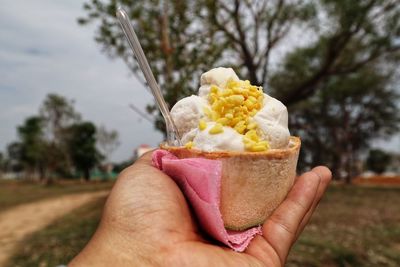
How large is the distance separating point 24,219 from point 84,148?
35.4 metres

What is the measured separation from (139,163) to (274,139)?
69 centimetres

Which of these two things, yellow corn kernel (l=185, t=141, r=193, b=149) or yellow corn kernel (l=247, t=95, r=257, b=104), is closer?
yellow corn kernel (l=185, t=141, r=193, b=149)

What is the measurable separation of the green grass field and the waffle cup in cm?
500

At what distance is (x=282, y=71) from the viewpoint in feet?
73.0

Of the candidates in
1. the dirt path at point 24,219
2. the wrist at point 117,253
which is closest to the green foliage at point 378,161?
the dirt path at point 24,219

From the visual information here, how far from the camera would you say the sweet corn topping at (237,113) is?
203 cm

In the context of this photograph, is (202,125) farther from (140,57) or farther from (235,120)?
(140,57)

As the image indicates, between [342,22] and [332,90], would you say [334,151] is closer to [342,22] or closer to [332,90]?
[332,90]

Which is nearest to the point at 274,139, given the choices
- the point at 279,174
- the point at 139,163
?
the point at 279,174

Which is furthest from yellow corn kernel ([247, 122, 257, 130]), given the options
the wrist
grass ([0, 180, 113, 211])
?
grass ([0, 180, 113, 211])

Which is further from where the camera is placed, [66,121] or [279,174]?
[66,121]

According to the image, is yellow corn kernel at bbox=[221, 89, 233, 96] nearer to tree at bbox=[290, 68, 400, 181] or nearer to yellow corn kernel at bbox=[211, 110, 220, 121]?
yellow corn kernel at bbox=[211, 110, 220, 121]

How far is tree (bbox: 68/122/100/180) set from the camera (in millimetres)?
47812

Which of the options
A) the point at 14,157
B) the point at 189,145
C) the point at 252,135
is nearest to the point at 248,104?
the point at 252,135
